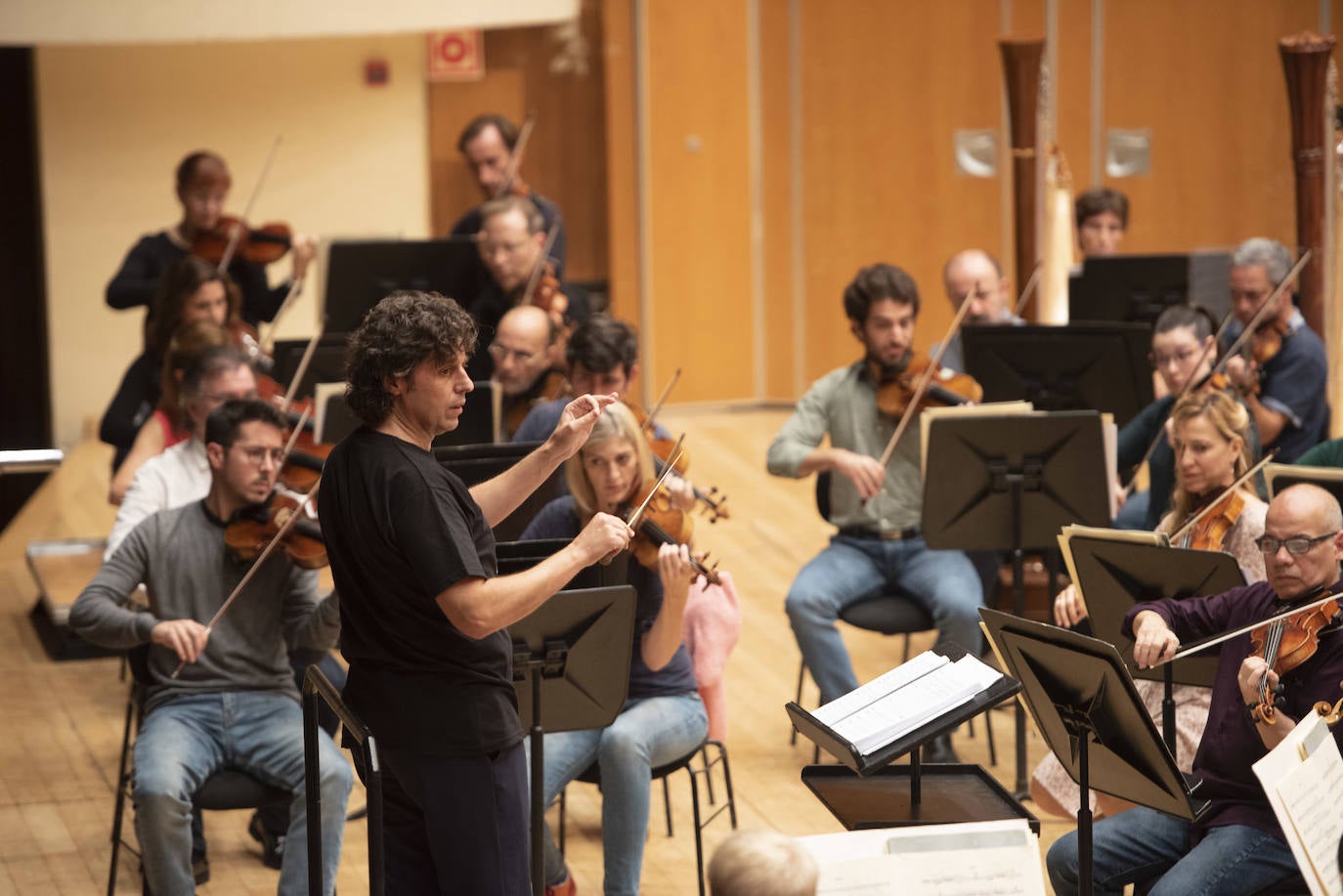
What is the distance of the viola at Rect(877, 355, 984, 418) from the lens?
15.0 ft

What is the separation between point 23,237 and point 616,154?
2.81 meters

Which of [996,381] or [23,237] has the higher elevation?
[23,237]

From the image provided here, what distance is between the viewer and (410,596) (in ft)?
8.15

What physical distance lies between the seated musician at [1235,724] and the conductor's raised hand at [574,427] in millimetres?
1048

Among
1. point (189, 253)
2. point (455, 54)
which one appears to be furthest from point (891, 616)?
point (455, 54)

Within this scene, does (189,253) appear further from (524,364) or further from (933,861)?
(933,861)

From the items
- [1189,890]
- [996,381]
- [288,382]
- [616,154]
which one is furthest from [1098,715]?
[616,154]

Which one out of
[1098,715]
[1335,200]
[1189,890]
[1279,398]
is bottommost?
[1189,890]

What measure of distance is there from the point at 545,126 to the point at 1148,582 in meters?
5.76

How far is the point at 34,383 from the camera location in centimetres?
825

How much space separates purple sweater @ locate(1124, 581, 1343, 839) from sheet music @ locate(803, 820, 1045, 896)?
0.75 m

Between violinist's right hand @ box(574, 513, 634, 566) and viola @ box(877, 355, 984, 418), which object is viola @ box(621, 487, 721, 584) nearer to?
violinist's right hand @ box(574, 513, 634, 566)

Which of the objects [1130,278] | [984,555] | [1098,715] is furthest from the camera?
[1130,278]

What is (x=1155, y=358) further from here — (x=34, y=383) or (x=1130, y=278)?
(x=34, y=383)
